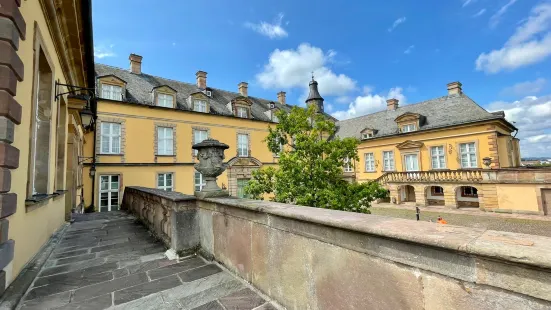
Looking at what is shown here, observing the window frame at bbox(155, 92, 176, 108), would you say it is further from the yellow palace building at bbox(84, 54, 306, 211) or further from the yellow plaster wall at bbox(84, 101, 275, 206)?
the yellow plaster wall at bbox(84, 101, 275, 206)

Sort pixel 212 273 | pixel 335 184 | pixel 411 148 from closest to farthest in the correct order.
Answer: pixel 212 273
pixel 335 184
pixel 411 148

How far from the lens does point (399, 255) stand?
1372 mm

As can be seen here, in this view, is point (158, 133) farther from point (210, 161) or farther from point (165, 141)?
point (210, 161)

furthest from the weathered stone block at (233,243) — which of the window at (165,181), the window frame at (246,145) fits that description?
the window frame at (246,145)

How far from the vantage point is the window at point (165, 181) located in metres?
16.0

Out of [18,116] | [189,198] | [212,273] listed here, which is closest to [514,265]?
[212,273]

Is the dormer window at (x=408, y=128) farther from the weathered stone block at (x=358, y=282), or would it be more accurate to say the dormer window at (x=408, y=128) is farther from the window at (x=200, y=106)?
the weathered stone block at (x=358, y=282)

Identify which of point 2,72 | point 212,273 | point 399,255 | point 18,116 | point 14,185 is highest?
point 2,72

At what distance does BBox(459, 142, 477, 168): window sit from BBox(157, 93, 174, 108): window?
823 inches

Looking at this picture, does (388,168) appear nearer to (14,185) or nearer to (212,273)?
(212,273)

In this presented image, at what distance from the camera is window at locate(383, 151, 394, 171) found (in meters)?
22.2

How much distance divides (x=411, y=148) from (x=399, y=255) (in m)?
22.2

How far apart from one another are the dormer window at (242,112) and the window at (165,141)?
544 cm

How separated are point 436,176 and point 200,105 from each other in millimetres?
17638
